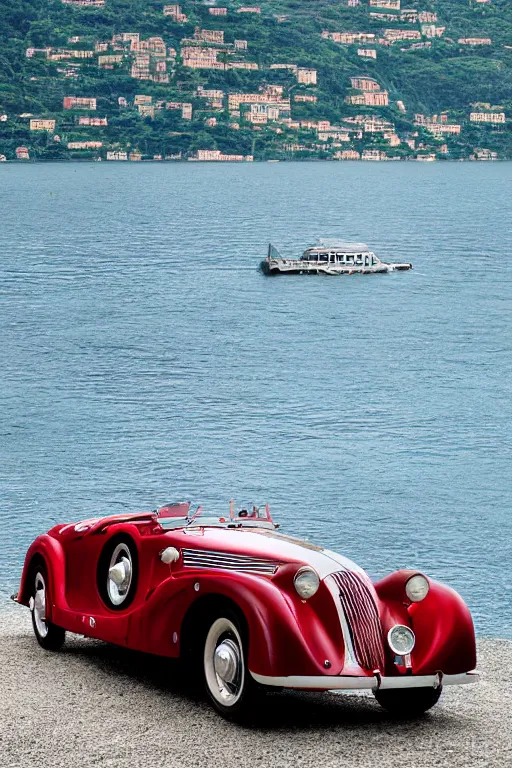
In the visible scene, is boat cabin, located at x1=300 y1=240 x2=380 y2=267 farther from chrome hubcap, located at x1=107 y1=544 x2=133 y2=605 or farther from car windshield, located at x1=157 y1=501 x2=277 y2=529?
chrome hubcap, located at x1=107 y1=544 x2=133 y2=605

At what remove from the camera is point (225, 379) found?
2778 inches

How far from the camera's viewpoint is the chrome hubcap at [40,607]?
15.4 m

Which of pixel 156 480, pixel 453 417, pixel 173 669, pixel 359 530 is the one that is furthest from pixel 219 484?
pixel 173 669

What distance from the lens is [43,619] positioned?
15367mm

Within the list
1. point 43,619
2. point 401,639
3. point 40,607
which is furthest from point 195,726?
point 40,607

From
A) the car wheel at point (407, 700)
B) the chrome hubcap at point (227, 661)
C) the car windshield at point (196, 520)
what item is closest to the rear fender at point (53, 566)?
the car windshield at point (196, 520)

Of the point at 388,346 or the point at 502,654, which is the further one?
the point at 388,346

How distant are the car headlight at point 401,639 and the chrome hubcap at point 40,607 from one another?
182 inches

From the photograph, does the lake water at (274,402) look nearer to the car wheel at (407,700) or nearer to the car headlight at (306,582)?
the car wheel at (407,700)

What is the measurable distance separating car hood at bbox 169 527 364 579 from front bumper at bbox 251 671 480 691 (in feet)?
3.05

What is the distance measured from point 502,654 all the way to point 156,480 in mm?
29641

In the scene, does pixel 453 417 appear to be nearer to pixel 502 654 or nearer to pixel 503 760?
pixel 502 654

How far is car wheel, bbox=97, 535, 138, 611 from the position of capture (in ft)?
45.4

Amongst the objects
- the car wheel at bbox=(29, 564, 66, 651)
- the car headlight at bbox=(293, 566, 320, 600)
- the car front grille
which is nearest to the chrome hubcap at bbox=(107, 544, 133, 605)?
the car wheel at bbox=(29, 564, 66, 651)
